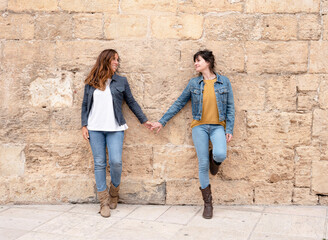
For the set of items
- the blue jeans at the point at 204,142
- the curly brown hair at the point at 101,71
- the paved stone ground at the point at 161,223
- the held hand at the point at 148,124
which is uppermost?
the curly brown hair at the point at 101,71

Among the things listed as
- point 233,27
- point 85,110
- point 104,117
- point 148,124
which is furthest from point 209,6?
point 85,110

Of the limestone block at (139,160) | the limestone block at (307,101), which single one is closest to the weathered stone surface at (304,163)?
the limestone block at (307,101)

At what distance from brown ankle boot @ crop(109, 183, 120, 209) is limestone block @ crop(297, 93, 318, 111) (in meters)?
2.25

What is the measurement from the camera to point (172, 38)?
14.3 feet

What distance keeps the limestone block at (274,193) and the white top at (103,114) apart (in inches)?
68.9

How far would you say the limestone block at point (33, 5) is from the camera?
4.42 m

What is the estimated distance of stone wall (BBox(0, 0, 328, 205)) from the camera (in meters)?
4.32

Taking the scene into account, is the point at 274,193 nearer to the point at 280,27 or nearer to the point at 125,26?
the point at 280,27

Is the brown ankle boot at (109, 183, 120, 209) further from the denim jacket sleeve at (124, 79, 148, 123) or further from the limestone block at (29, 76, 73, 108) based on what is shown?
the limestone block at (29, 76, 73, 108)

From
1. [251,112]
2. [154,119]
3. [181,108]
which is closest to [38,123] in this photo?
[154,119]

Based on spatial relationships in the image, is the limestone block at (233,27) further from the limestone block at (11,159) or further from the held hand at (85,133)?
the limestone block at (11,159)

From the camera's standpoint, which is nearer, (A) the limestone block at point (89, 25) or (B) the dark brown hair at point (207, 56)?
(B) the dark brown hair at point (207, 56)

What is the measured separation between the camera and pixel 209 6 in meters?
4.32

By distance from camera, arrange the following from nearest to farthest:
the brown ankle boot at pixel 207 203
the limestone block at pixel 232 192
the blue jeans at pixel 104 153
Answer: the brown ankle boot at pixel 207 203
the blue jeans at pixel 104 153
the limestone block at pixel 232 192
